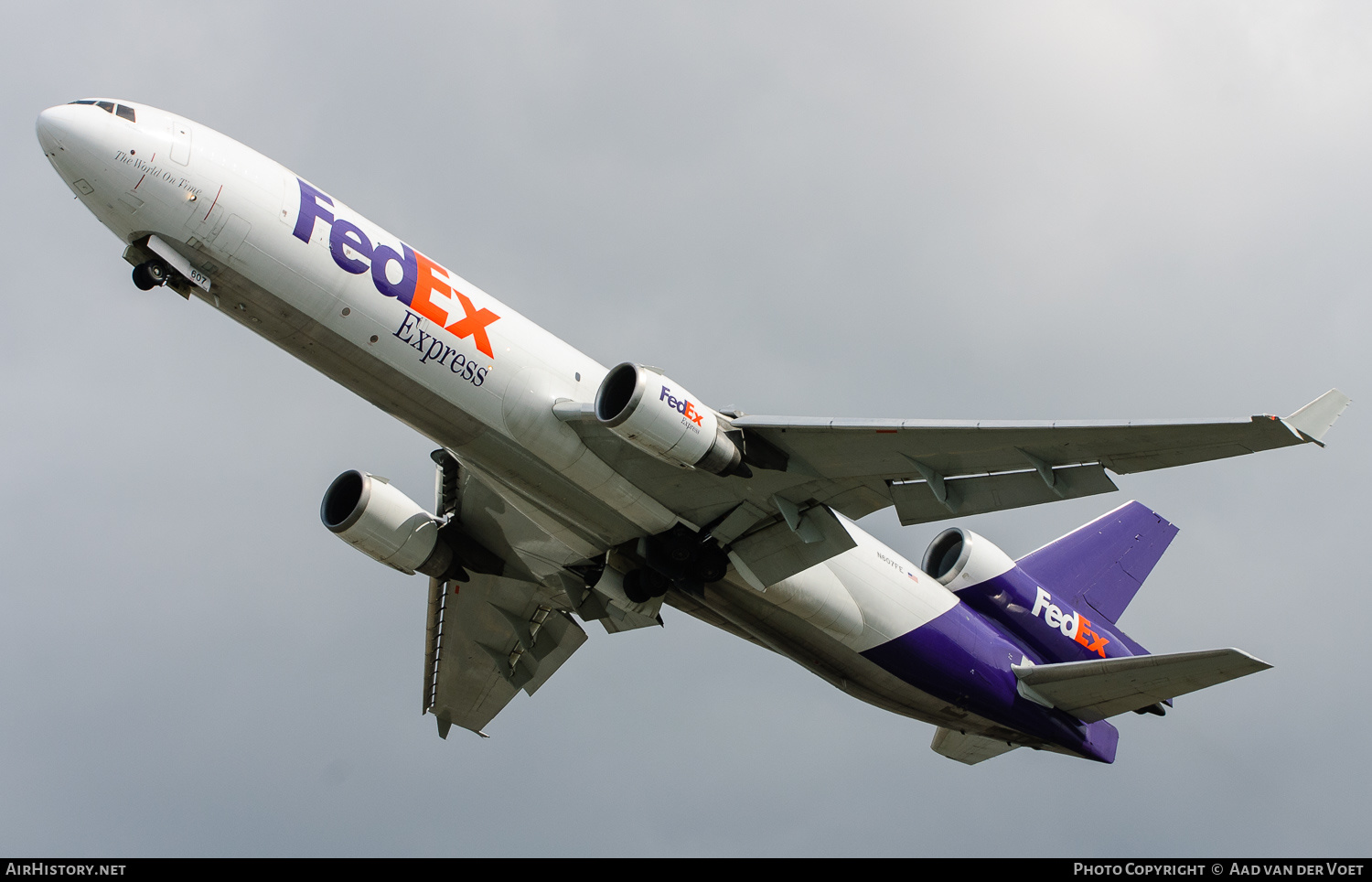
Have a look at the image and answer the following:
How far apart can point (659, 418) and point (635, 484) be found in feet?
7.75

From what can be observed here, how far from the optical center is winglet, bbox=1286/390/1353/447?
17359mm

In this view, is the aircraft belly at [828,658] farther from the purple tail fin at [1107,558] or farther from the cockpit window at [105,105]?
the cockpit window at [105,105]

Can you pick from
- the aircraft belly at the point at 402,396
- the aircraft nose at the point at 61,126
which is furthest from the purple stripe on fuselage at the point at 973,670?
Answer: the aircraft nose at the point at 61,126

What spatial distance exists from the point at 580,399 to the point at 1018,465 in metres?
7.34

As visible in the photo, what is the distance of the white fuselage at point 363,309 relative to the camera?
18812mm

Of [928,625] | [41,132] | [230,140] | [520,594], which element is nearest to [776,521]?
[928,625]

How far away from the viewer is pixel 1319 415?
17.4m

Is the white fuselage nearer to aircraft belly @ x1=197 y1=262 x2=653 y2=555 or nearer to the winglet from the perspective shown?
aircraft belly @ x1=197 y1=262 x2=653 y2=555

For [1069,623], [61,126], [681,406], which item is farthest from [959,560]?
[61,126]

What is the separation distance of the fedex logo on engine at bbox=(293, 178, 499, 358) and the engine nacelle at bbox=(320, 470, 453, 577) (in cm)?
601

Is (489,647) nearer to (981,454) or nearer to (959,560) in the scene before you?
(959,560)

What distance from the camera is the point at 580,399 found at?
851 inches

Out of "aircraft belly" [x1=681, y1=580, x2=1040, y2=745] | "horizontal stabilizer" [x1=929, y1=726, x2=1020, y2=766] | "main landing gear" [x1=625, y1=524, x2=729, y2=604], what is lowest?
"horizontal stabilizer" [x1=929, y1=726, x2=1020, y2=766]

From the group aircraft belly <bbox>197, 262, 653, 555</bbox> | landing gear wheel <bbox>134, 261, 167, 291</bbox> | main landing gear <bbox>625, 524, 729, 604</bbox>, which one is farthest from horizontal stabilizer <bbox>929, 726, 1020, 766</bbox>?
landing gear wheel <bbox>134, 261, 167, 291</bbox>
